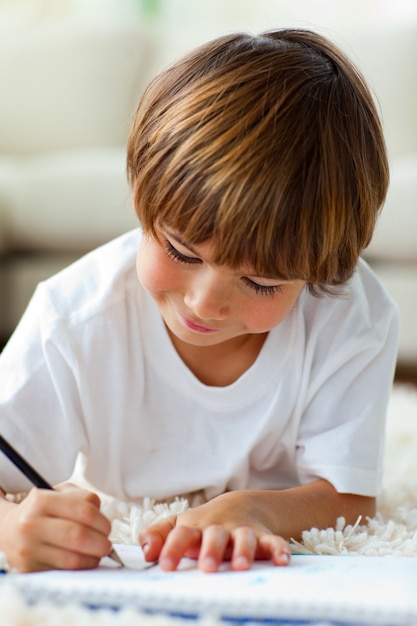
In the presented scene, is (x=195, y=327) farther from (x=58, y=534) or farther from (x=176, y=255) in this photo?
(x=58, y=534)

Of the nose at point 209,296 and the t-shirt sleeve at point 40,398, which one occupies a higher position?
the nose at point 209,296

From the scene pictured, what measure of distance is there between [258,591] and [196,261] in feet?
0.88

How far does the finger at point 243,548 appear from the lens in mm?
671

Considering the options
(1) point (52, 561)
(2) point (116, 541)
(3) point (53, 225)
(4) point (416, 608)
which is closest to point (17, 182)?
(3) point (53, 225)

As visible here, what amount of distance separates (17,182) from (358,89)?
126 centimetres

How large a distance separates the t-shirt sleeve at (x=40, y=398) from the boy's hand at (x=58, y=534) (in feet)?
0.55

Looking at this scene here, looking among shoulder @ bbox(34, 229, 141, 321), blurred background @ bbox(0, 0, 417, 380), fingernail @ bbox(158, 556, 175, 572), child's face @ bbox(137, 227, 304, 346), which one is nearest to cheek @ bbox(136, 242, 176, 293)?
child's face @ bbox(137, 227, 304, 346)

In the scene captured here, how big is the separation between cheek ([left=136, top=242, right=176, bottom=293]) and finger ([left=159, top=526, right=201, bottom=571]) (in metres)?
0.20

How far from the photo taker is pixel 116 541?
2.75 feet

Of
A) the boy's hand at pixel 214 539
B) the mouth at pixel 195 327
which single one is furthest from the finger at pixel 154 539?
the mouth at pixel 195 327

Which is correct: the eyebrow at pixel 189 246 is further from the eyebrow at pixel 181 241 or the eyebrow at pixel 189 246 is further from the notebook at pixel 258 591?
the notebook at pixel 258 591

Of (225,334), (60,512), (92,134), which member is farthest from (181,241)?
(92,134)

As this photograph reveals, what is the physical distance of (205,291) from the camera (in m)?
0.74

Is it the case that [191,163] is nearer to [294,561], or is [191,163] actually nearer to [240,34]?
[240,34]
